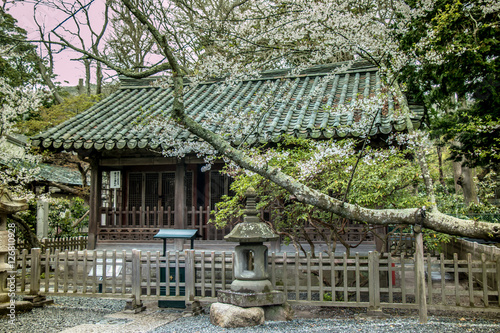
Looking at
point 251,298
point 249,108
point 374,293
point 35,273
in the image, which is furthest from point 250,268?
point 249,108

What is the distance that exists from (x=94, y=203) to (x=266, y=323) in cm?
595

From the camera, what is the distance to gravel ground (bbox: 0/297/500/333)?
5.87m

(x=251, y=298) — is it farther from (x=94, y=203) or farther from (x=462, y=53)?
(x=462, y=53)

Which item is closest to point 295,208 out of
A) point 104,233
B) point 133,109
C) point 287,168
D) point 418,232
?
point 287,168

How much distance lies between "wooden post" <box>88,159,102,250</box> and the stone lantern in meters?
4.86

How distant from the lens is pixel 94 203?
10172 millimetres

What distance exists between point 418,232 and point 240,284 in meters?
3.07

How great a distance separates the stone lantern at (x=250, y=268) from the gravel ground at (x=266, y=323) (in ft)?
1.37

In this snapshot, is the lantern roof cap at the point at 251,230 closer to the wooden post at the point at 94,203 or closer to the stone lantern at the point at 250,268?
the stone lantern at the point at 250,268

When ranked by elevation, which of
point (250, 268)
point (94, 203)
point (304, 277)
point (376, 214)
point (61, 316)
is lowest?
point (61, 316)

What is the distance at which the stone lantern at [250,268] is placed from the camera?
629 centimetres

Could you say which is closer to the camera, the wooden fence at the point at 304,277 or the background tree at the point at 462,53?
the wooden fence at the point at 304,277

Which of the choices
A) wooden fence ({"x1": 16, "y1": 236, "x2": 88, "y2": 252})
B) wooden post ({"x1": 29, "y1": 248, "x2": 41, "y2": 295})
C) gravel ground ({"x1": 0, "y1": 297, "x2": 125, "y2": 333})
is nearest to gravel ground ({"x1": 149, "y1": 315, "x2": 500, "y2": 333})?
gravel ground ({"x1": 0, "y1": 297, "x2": 125, "y2": 333})

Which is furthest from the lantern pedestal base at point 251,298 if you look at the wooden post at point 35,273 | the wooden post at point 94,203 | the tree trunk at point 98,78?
the tree trunk at point 98,78
